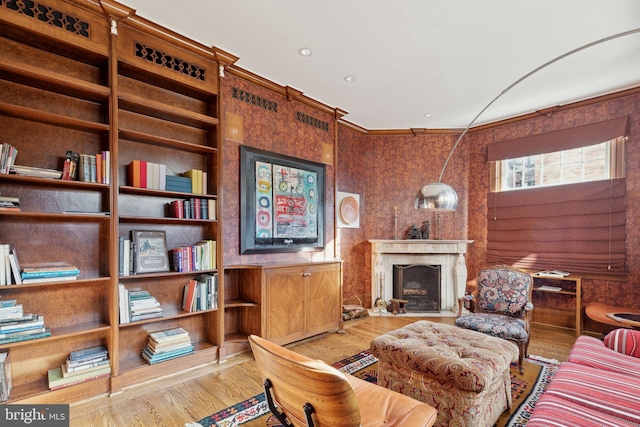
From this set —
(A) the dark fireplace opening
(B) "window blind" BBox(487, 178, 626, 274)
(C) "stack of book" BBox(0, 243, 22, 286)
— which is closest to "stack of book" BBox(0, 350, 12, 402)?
(C) "stack of book" BBox(0, 243, 22, 286)

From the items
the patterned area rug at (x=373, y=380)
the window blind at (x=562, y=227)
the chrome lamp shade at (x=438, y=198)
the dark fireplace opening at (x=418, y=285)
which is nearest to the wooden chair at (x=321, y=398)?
the patterned area rug at (x=373, y=380)

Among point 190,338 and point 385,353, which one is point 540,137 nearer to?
point 385,353

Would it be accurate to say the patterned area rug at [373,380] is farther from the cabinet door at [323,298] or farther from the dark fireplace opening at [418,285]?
the dark fireplace opening at [418,285]

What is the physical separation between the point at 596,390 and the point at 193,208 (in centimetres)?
312

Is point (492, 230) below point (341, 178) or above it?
below

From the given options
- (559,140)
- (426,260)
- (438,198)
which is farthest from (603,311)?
(438,198)

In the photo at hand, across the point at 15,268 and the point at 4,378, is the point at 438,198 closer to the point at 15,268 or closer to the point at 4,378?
the point at 15,268

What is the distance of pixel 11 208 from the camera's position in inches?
78.7

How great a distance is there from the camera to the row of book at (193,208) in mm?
2790

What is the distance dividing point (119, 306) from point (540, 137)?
5.52 metres

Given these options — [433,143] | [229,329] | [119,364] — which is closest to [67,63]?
[119,364]

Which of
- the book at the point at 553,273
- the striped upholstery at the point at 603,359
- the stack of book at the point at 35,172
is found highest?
the stack of book at the point at 35,172

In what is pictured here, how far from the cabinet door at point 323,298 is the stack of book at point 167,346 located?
134cm

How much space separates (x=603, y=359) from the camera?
199 cm
